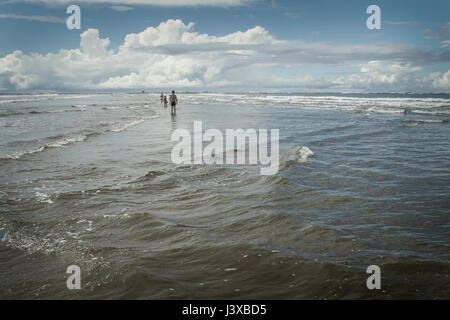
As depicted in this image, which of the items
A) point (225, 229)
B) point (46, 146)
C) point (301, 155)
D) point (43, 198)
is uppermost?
point (46, 146)

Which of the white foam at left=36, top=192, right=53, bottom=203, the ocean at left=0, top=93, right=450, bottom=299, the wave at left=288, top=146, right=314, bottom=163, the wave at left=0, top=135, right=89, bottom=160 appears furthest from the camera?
the wave at left=0, top=135, right=89, bottom=160

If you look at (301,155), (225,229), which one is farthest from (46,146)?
(225,229)

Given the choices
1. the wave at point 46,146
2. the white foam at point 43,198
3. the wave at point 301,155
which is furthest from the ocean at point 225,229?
the wave at point 46,146

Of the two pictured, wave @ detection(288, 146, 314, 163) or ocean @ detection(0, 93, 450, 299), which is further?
wave @ detection(288, 146, 314, 163)

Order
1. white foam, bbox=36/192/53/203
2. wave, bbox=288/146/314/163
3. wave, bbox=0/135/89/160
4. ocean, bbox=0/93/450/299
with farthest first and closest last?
wave, bbox=0/135/89/160
wave, bbox=288/146/314/163
white foam, bbox=36/192/53/203
ocean, bbox=0/93/450/299

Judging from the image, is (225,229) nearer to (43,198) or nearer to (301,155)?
(43,198)

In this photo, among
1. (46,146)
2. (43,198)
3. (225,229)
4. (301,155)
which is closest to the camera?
(225,229)

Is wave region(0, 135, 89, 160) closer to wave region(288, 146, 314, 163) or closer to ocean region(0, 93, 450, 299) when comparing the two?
ocean region(0, 93, 450, 299)

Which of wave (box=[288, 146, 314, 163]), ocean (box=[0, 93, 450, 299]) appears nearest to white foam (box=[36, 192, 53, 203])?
ocean (box=[0, 93, 450, 299])

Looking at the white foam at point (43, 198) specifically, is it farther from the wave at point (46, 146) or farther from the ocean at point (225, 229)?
the wave at point (46, 146)

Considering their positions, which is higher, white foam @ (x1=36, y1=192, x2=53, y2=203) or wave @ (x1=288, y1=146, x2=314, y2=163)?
wave @ (x1=288, y1=146, x2=314, y2=163)
